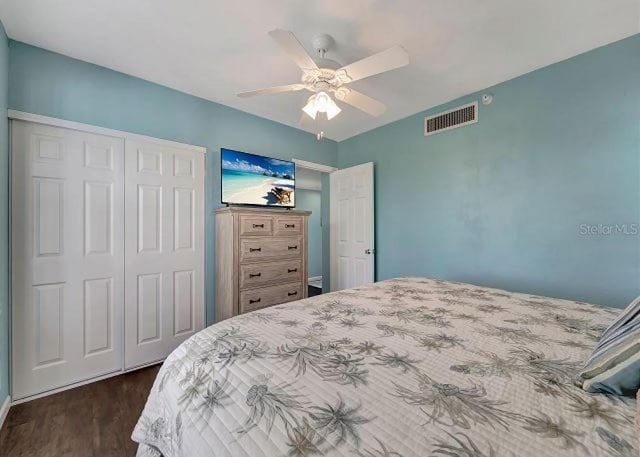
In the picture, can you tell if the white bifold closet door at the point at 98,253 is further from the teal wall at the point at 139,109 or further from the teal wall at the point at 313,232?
the teal wall at the point at 313,232

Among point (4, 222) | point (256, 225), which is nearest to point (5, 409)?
point (4, 222)

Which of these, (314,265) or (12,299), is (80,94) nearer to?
(12,299)

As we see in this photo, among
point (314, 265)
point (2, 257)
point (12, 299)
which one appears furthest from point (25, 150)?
point (314, 265)

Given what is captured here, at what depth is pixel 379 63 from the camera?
1.56 metres

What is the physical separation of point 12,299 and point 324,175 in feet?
11.7

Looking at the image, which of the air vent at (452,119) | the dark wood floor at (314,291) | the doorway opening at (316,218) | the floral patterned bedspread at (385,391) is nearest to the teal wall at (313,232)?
the doorway opening at (316,218)

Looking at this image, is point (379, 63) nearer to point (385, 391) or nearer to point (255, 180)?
point (385, 391)

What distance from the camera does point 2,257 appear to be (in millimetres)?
1703

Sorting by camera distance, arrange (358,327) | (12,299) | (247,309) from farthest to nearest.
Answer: (247,309) < (12,299) < (358,327)

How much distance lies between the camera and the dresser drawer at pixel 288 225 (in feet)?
9.27

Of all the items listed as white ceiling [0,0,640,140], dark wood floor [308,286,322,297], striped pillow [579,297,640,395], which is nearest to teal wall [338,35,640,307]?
white ceiling [0,0,640,140]

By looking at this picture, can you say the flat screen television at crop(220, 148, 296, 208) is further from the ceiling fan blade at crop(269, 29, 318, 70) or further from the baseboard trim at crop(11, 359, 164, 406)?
the baseboard trim at crop(11, 359, 164, 406)

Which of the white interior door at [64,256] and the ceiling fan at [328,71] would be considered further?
the white interior door at [64,256]

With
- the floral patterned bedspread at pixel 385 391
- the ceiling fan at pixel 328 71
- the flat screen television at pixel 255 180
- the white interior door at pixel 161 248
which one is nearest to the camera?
the floral patterned bedspread at pixel 385 391
